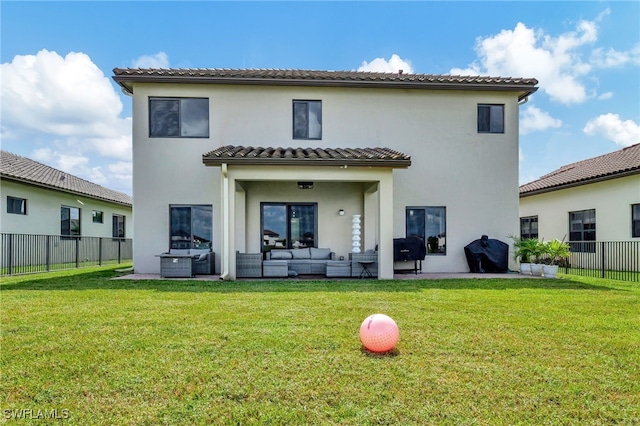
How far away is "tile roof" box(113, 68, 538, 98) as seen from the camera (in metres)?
12.4

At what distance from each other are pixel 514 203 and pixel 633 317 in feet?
25.9

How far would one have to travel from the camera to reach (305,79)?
1277 cm

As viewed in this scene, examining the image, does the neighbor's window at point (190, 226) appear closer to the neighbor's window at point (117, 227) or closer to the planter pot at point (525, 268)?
the planter pot at point (525, 268)

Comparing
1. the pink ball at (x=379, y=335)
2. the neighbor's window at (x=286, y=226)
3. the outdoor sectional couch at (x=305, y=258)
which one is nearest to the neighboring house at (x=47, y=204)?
the neighbor's window at (x=286, y=226)

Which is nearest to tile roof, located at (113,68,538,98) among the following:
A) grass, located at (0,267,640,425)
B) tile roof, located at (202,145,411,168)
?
tile roof, located at (202,145,411,168)

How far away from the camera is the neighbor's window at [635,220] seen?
534 inches

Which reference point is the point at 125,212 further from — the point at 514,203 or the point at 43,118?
the point at 514,203

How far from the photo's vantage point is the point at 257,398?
3270 mm

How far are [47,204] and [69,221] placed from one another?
191cm

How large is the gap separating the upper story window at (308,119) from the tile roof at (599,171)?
36.6ft

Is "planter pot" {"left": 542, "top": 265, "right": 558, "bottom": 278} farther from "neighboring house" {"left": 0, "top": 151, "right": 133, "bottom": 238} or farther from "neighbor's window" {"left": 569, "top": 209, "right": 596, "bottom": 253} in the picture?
"neighboring house" {"left": 0, "top": 151, "right": 133, "bottom": 238}

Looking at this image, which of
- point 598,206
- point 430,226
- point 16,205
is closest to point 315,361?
point 430,226


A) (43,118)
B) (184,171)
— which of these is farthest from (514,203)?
(43,118)

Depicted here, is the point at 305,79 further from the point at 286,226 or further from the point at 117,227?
the point at 117,227
